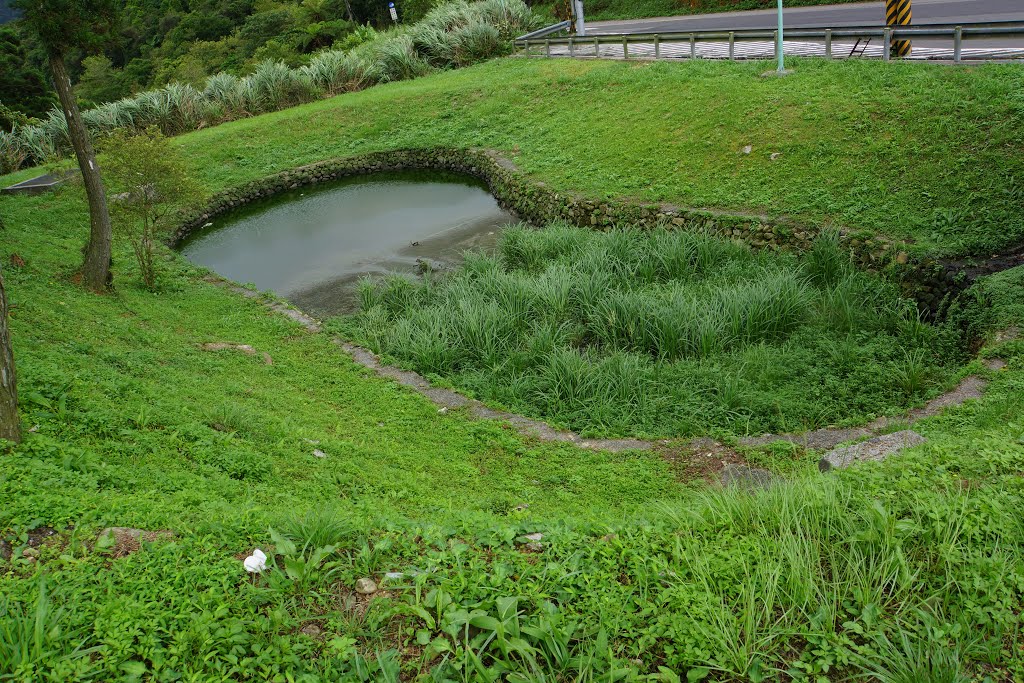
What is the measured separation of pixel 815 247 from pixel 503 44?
62.4 feet

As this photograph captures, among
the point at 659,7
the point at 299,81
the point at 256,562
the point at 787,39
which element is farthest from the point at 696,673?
the point at 659,7

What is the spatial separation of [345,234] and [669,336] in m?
9.32

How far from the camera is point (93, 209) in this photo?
10.2 m

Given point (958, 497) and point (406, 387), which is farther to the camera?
point (406, 387)

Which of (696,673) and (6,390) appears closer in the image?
(696,673)

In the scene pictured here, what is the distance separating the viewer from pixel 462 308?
30.5ft

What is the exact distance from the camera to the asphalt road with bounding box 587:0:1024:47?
15.1 meters

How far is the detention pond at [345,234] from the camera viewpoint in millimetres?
12961

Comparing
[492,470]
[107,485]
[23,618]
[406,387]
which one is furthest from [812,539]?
[406,387]

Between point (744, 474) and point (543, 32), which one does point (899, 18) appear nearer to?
point (744, 474)

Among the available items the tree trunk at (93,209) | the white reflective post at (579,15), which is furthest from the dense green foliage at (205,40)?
the tree trunk at (93,209)

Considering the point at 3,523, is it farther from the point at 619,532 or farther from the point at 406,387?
the point at 406,387

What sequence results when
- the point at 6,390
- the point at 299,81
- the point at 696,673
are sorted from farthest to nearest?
the point at 299,81
the point at 6,390
the point at 696,673

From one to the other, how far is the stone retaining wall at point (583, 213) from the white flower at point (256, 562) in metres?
7.85
